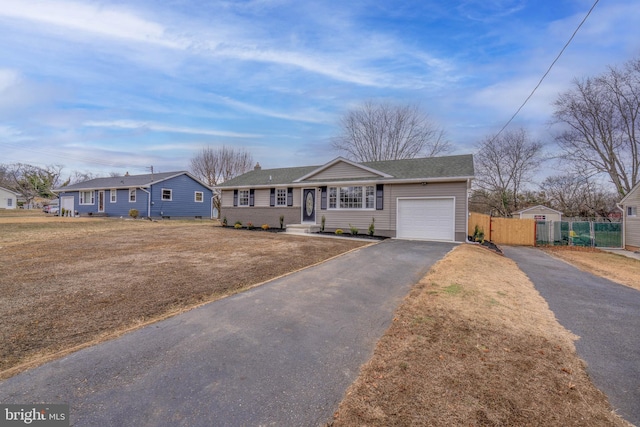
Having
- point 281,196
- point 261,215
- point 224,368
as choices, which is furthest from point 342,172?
point 224,368

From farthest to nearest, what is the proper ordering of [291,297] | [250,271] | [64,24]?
[64,24] < [250,271] < [291,297]

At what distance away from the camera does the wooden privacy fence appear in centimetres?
1717

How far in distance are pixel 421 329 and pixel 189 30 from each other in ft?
40.0

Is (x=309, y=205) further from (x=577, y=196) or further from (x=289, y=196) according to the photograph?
(x=577, y=196)

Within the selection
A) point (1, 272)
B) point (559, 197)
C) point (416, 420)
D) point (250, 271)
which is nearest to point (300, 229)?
point (250, 271)

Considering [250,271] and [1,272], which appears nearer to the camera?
[1,272]

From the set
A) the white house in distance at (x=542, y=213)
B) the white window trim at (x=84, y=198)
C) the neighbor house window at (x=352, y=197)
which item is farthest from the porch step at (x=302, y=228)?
the white window trim at (x=84, y=198)

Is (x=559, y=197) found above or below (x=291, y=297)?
above

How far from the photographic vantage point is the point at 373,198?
15.0m

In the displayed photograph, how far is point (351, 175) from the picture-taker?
51.3 feet

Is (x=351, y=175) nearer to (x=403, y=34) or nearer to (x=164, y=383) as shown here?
(x=403, y=34)

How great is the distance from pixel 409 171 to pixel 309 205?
5.91m

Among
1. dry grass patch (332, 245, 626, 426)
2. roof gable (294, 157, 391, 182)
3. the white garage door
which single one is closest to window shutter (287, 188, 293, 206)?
roof gable (294, 157, 391, 182)

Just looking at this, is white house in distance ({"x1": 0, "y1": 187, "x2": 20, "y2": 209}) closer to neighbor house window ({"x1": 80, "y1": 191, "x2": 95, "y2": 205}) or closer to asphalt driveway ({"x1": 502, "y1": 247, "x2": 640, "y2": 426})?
neighbor house window ({"x1": 80, "y1": 191, "x2": 95, "y2": 205})
